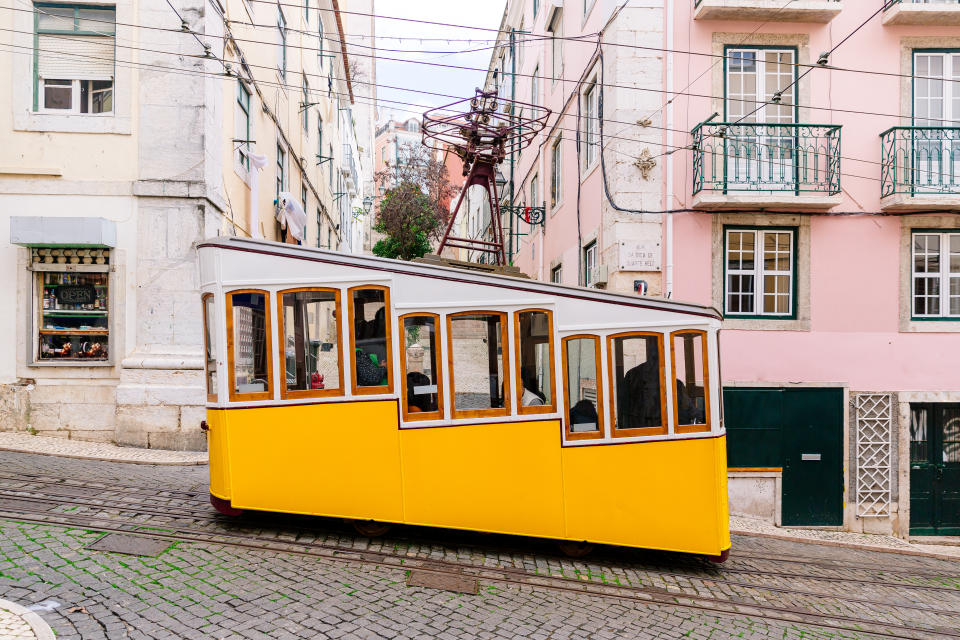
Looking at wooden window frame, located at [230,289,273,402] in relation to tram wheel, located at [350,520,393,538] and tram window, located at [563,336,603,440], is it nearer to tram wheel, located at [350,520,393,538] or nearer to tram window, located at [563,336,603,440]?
tram wheel, located at [350,520,393,538]

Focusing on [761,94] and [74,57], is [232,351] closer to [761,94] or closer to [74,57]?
[74,57]

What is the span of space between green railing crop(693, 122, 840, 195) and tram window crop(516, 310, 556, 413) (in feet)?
21.9

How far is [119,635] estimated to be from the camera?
4473 mm

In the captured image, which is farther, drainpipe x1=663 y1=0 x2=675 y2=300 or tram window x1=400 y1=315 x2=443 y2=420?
drainpipe x1=663 y1=0 x2=675 y2=300

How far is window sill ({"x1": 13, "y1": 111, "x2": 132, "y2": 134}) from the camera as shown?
1083cm

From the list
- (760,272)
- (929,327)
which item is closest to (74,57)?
(760,272)

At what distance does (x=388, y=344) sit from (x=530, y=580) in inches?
97.6

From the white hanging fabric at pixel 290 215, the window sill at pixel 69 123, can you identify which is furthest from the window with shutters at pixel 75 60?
the white hanging fabric at pixel 290 215

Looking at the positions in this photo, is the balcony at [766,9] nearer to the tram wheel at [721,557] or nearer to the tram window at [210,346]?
the tram wheel at [721,557]

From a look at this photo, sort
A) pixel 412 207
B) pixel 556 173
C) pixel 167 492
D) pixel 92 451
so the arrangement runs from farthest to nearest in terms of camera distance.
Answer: pixel 412 207 < pixel 556 173 < pixel 92 451 < pixel 167 492

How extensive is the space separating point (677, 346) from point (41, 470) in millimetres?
7591

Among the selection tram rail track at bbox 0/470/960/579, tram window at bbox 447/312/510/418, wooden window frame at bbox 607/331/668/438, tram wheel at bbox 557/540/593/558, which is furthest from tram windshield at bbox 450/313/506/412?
tram rail track at bbox 0/470/960/579

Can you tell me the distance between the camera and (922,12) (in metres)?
12.4

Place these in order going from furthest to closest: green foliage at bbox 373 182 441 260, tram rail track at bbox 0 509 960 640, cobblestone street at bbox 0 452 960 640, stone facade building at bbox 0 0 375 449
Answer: green foliage at bbox 373 182 441 260 → stone facade building at bbox 0 0 375 449 → tram rail track at bbox 0 509 960 640 → cobblestone street at bbox 0 452 960 640
